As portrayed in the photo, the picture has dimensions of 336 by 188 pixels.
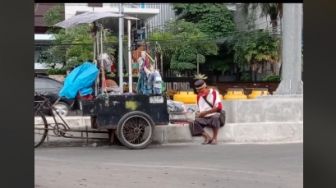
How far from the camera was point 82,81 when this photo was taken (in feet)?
43.4

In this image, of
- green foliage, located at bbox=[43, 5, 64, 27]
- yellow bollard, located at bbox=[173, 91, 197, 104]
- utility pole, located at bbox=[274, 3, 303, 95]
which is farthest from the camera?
green foliage, located at bbox=[43, 5, 64, 27]

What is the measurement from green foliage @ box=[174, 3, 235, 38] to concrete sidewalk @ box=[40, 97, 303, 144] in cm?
2030

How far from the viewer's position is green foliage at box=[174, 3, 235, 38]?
34188 mm

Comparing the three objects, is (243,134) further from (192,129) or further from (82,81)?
(82,81)

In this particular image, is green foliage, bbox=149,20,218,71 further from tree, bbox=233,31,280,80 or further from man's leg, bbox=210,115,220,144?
man's leg, bbox=210,115,220,144

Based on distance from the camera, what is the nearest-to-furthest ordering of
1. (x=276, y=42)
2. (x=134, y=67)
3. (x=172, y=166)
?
(x=172, y=166), (x=134, y=67), (x=276, y=42)

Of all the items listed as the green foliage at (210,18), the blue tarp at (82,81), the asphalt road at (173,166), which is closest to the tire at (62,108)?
the blue tarp at (82,81)

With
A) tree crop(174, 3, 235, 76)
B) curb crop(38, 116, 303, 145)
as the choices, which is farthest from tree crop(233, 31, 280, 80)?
curb crop(38, 116, 303, 145)

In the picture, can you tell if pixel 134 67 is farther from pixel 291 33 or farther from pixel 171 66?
pixel 171 66

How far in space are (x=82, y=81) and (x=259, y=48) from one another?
745 inches

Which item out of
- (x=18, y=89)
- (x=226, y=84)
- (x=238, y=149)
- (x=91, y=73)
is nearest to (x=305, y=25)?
(x=18, y=89)

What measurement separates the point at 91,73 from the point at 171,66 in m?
16.2

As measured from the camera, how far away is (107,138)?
1326 cm

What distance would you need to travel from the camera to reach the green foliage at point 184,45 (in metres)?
29.3
